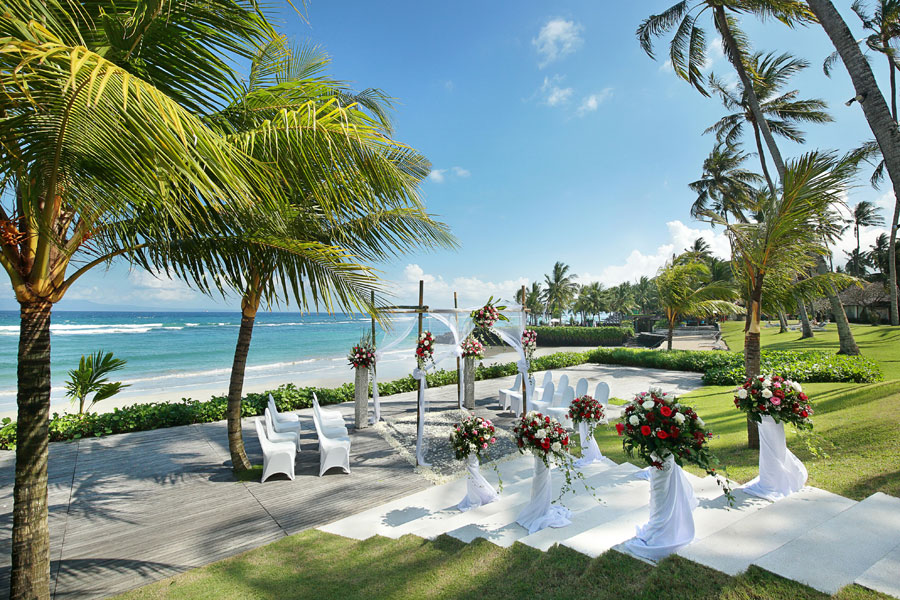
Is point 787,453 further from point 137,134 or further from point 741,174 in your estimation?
point 741,174

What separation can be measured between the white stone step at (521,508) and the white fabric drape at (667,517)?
0.71 metres

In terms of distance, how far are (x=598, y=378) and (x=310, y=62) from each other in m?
13.4

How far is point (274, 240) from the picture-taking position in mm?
3049

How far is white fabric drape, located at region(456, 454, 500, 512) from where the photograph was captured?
494cm

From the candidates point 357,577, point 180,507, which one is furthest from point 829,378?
point 180,507

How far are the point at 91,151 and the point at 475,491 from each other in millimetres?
4722

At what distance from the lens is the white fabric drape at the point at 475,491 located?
4.94 metres

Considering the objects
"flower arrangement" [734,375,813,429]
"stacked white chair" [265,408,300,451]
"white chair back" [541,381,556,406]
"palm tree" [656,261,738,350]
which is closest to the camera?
"flower arrangement" [734,375,813,429]

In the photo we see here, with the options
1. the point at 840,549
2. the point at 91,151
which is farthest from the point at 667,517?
the point at 91,151

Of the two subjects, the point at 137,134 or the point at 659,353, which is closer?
the point at 137,134

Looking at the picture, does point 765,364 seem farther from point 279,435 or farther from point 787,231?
point 279,435

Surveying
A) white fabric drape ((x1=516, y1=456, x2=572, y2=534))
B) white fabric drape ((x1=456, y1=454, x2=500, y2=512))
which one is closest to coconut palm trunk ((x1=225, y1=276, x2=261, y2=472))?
white fabric drape ((x1=456, y1=454, x2=500, y2=512))

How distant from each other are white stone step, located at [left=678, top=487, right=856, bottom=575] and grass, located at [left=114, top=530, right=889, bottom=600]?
6.5 inches

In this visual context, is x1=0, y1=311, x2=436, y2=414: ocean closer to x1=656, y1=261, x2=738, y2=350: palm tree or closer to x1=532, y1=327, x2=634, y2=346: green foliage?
x1=656, y1=261, x2=738, y2=350: palm tree
